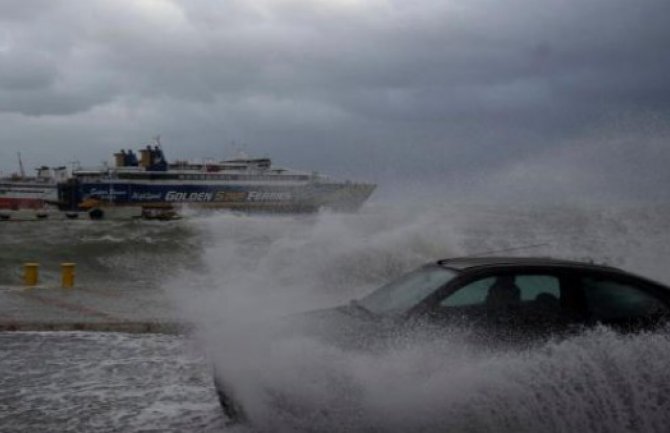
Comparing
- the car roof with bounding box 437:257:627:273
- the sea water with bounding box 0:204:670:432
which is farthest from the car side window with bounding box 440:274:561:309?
the sea water with bounding box 0:204:670:432

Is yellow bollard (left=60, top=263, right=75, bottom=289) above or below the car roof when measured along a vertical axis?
below

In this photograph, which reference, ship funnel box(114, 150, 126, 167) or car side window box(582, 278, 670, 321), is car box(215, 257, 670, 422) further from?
ship funnel box(114, 150, 126, 167)

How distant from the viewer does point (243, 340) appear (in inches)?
236

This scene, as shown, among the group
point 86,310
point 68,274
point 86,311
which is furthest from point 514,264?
point 68,274

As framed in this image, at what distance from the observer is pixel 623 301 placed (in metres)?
5.98

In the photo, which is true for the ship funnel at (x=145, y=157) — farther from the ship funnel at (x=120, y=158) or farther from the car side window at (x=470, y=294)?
the car side window at (x=470, y=294)

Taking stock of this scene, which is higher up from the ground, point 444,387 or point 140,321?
point 444,387

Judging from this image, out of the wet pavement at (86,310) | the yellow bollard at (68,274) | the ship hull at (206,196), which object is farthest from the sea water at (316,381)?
the ship hull at (206,196)

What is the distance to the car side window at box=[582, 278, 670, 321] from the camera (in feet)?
19.3

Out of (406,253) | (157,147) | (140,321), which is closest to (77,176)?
(157,147)

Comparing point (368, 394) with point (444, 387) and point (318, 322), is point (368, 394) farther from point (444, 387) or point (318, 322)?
point (318, 322)

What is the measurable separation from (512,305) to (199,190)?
2701 inches

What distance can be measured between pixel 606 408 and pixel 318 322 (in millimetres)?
2214

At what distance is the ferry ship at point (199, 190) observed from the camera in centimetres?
7194
